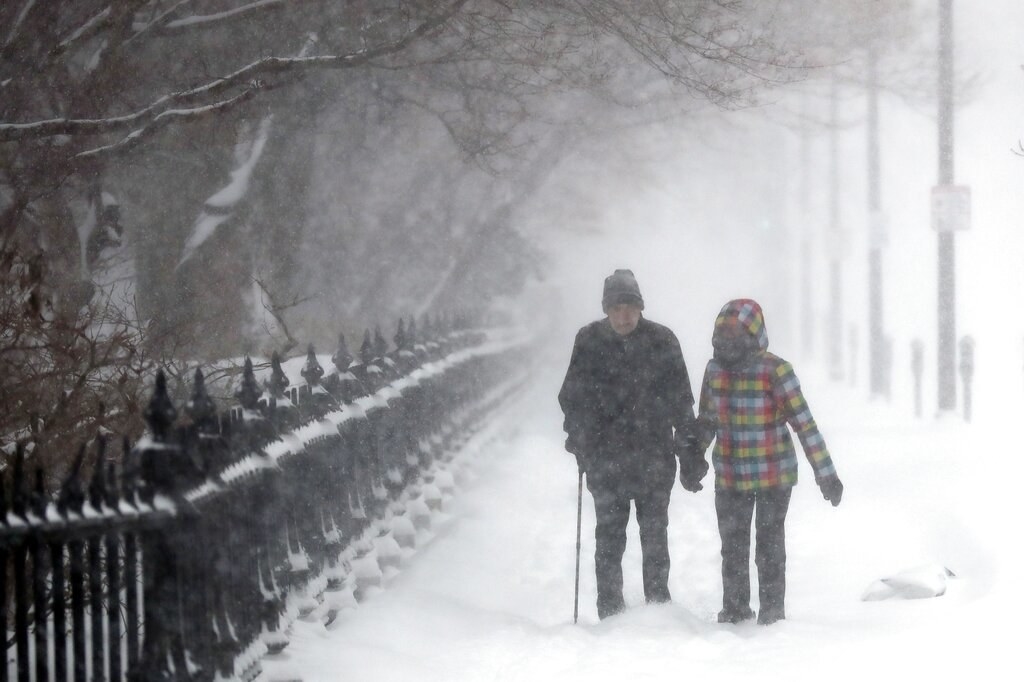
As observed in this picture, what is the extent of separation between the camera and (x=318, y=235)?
18500mm

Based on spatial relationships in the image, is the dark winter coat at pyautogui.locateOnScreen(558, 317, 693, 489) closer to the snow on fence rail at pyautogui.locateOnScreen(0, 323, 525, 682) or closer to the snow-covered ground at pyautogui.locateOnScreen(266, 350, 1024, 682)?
the snow-covered ground at pyautogui.locateOnScreen(266, 350, 1024, 682)

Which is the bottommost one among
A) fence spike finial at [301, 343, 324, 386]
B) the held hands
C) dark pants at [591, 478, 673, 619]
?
dark pants at [591, 478, 673, 619]

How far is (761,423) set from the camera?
6.40 metres

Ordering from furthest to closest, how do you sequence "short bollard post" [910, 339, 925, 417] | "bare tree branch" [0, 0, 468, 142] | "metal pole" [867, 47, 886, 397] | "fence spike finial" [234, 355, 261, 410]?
"metal pole" [867, 47, 886, 397] → "short bollard post" [910, 339, 925, 417] → "bare tree branch" [0, 0, 468, 142] → "fence spike finial" [234, 355, 261, 410]

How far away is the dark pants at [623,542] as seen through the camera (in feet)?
22.3

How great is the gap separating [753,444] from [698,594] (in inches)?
62.8

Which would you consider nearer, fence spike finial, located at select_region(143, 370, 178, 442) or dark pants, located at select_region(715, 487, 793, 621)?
fence spike finial, located at select_region(143, 370, 178, 442)

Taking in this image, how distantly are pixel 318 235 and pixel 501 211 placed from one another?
3963mm

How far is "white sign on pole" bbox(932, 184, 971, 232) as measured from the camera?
15789mm

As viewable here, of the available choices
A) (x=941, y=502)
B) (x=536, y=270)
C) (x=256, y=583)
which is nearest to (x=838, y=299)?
(x=536, y=270)

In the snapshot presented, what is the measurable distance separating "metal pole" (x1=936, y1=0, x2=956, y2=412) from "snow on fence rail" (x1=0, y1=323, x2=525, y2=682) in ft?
33.8

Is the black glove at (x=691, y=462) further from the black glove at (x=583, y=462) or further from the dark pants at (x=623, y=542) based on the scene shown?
the black glove at (x=583, y=462)

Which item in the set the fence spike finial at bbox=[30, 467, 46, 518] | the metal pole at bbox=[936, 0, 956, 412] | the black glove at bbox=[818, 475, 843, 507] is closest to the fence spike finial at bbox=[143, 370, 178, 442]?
the fence spike finial at bbox=[30, 467, 46, 518]

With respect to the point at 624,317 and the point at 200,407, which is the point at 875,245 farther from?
the point at 200,407
